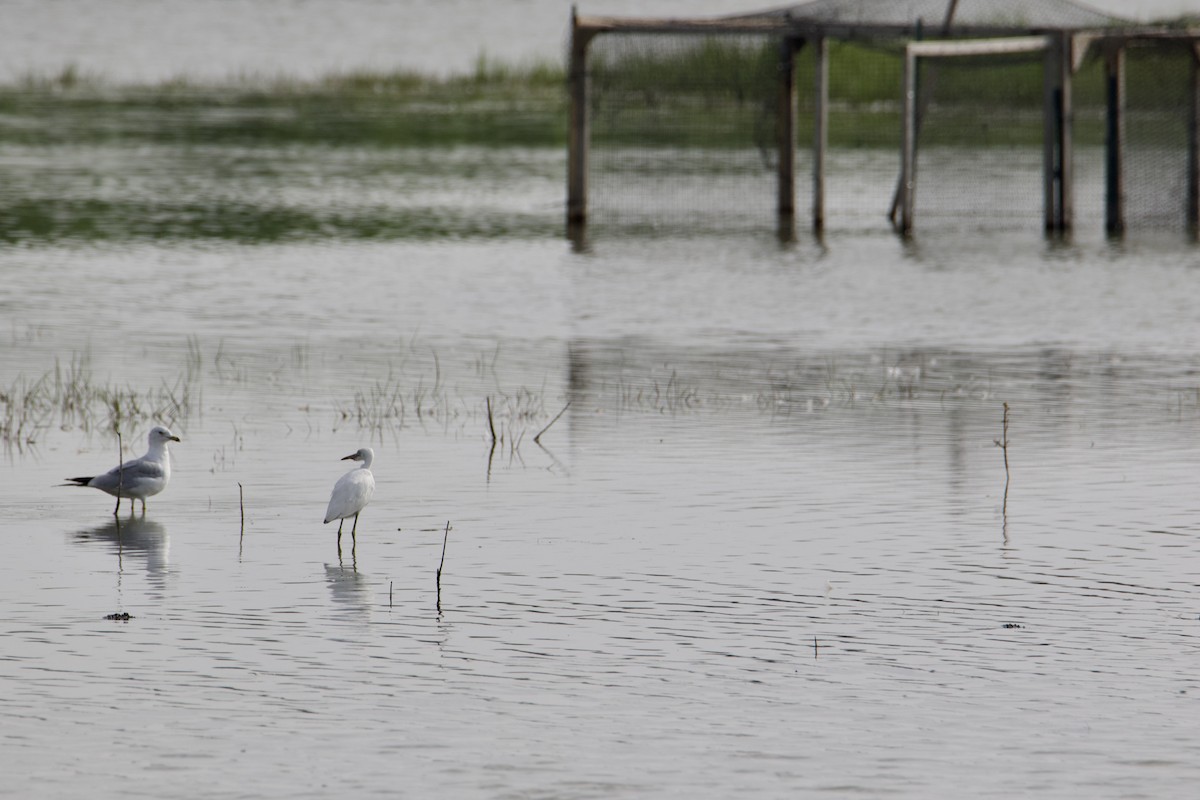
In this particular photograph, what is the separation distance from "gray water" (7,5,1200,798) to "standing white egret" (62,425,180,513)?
226mm

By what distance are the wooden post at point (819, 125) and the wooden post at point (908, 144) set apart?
3.54ft

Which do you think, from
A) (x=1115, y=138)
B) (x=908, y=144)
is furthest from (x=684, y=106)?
(x=1115, y=138)

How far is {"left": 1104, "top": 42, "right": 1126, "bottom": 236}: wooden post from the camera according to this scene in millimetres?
30109

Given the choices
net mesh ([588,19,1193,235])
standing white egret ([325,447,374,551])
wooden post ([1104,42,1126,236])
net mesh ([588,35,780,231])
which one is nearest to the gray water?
standing white egret ([325,447,374,551])

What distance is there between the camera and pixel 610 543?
38.8ft

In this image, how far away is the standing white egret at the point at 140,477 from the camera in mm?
12422

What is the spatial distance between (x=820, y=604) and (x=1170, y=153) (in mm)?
23517

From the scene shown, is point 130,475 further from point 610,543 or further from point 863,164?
point 863,164

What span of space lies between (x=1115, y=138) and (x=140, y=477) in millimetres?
20869

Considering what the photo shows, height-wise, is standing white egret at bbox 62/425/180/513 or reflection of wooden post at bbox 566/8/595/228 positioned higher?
reflection of wooden post at bbox 566/8/595/228

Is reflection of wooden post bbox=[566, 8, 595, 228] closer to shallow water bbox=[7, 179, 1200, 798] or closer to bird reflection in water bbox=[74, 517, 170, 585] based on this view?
shallow water bbox=[7, 179, 1200, 798]

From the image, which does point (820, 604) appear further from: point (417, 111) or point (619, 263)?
point (417, 111)

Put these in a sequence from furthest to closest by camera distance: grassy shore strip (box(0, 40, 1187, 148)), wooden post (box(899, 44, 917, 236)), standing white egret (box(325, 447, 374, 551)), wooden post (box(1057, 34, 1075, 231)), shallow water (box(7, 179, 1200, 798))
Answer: grassy shore strip (box(0, 40, 1187, 148)), wooden post (box(1057, 34, 1075, 231)), wooden post (box(899, 44, 917, 236)), standing white egret (box(325, 447, 374, 551)), shallow water (box(7, 179, 1200, 798))

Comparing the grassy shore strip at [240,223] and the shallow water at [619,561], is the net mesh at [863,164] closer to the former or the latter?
the grassy shore strip at [240,223]
